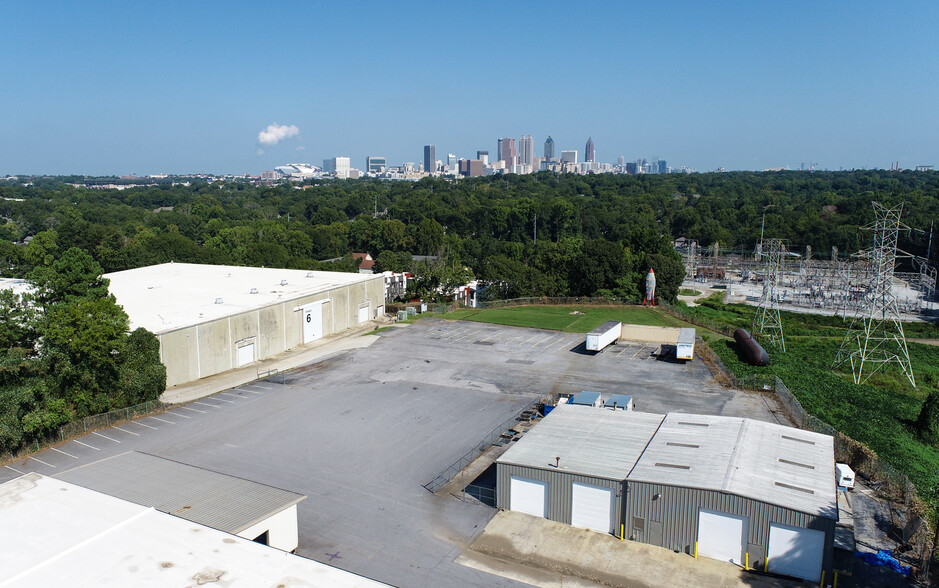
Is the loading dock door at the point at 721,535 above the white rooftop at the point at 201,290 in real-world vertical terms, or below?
A: below

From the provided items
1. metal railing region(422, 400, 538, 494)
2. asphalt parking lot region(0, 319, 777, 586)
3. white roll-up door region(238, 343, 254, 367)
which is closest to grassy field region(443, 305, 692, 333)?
asphalt parking lot region(0, 319, 777, 586)

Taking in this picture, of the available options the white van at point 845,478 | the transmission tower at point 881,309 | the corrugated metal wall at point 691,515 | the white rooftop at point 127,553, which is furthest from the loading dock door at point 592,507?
the transmission tower at point 881,309

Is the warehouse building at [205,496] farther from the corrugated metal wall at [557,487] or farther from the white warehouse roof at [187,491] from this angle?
the corrugated metal wall at [557,487]

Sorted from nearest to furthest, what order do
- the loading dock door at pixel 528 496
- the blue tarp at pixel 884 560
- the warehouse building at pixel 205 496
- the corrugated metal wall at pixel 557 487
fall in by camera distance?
the warehouse building at pixel 205 496
the blue tarp at pixel 884 560
the corrugated metal wall at pixel 557 487
the loading dock door at pixel 528 496

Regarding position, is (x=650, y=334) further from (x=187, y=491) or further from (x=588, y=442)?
(x=187, y=491)

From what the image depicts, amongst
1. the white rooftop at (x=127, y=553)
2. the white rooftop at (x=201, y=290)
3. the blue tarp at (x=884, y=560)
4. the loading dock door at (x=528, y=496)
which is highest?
the white rooftop at (x=201, y=290)

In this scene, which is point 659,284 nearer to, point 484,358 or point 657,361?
point 657,361
